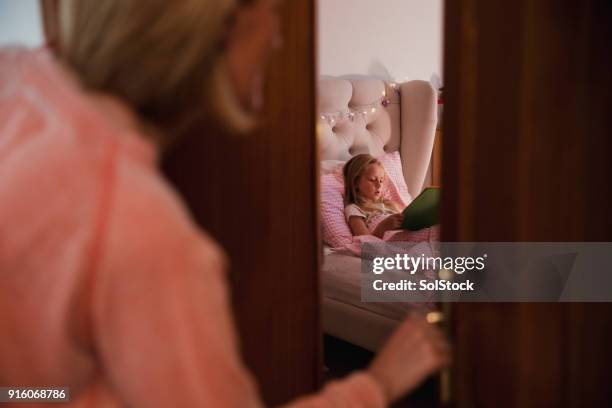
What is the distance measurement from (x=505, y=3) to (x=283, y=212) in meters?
0.49

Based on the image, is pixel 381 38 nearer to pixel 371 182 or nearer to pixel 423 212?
pixel 371 182

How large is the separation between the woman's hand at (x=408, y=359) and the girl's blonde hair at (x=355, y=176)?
2.02 metres

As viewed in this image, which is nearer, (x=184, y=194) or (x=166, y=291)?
(x=166, y=291)

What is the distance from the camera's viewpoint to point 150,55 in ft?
1.77

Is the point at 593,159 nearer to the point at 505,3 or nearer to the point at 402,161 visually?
the point at 505,3

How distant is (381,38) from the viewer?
351 centimetres

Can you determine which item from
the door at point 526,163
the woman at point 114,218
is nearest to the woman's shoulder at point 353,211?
the door at point 526,163

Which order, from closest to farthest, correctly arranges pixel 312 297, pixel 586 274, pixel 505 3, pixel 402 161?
pixel 505 3, pixel 586 274, pixel 312 297, pixel 402 161

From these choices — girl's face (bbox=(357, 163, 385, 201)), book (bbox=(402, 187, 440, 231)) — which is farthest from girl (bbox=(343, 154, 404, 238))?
book (bbox=(402, 187, 440, 231))

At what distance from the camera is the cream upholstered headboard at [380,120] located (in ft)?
10.2

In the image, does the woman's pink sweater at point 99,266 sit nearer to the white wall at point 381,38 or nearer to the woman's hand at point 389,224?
the woman's hand at point 389,224

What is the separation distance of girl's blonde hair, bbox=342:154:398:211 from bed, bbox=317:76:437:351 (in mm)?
241

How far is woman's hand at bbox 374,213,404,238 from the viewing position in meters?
2.62

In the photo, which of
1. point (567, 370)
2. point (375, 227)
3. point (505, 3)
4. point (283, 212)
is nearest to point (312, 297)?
point (283, 212)
